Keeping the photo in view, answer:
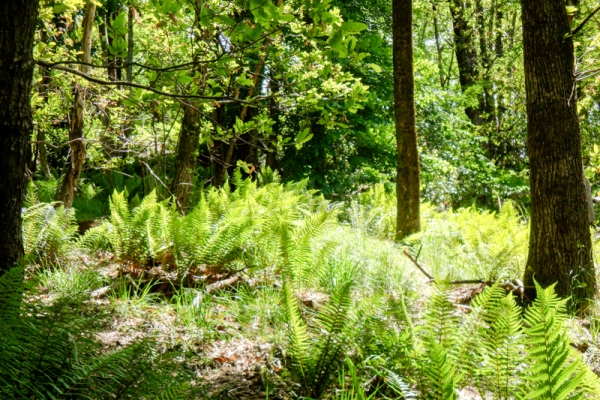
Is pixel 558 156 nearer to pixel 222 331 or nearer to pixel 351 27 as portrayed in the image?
pixel 351 27

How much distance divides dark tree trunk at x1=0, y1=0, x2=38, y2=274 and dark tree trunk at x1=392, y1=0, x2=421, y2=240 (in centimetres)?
498

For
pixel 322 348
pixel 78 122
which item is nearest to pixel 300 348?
pixel 322 348

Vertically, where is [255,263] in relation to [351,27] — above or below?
below

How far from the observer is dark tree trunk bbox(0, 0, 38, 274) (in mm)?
2182

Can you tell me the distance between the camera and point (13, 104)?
2.21 m

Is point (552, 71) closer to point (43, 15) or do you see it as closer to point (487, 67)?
point (43, 15)

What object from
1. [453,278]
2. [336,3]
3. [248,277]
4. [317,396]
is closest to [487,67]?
[336,3]

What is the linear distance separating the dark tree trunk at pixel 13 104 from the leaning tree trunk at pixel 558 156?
3.37 metres

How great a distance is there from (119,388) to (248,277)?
2181 mm

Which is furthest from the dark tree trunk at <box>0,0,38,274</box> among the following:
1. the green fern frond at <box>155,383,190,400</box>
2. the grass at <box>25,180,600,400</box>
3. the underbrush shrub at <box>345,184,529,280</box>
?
the underbrush shrub at <box>345,184,529,280</box>

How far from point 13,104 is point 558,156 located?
3527mm

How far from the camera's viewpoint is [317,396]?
7.32ft

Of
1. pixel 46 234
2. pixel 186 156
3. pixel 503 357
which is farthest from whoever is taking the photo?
pixel 186 156

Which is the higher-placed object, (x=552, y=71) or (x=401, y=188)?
(x=552, y=71)
